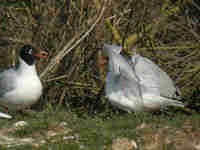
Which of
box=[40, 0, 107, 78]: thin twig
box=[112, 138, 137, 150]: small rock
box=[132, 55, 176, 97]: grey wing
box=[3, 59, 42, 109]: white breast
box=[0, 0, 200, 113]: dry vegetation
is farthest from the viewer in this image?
box=[0, 0, 200, 113]: dry vegetation

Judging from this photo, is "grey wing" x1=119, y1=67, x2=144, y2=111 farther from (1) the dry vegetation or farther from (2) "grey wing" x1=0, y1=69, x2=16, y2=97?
(2) "grey wing" x1=0, y1=69, x2=16, y2=97

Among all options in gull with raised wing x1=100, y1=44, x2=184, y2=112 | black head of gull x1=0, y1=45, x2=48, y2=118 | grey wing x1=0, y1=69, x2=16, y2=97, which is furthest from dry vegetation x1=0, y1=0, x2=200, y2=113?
grey wing x1=0, y1=69, x2=16, y2=97

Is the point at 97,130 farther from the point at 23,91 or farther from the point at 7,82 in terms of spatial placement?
the point at 7,82

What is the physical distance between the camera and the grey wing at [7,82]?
23.6ft

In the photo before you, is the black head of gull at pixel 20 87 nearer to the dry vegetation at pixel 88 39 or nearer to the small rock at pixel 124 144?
the dry vegetation at pixel 88 39

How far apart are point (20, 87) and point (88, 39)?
8.54 ft

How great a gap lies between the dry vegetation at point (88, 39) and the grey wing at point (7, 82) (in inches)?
70.1

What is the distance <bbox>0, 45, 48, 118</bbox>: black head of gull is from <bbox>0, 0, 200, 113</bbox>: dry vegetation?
1674 millimetres

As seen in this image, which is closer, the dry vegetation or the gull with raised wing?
the gull with raised wing

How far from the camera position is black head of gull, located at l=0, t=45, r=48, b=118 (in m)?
7.12

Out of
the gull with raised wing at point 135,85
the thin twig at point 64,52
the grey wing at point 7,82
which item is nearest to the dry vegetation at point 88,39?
the thin twig at point 64,52

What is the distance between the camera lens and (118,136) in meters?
5.61

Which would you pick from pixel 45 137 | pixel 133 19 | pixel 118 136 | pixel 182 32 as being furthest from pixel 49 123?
pixel 182 32

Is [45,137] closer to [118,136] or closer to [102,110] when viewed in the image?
[118,136]
